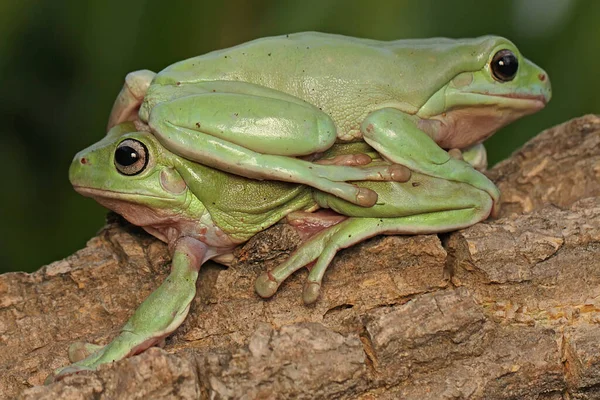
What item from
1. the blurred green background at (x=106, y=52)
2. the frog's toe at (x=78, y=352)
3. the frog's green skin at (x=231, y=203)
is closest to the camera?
the frog's toe at (x=78, y=352)

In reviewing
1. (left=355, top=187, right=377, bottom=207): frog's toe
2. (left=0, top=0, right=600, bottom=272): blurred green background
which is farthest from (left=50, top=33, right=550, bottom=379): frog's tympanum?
(left=0, top=0, right=600, bottom=272): blurred green background

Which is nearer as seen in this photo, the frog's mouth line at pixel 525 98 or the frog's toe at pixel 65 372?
the frog's toe at pixel 65 372

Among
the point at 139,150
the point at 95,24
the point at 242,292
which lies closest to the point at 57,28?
the point at 95,24

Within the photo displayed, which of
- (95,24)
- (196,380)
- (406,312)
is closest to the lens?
(196,380)

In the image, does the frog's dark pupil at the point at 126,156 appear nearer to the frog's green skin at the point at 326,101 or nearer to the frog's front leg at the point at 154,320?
the frog's green skin at the point at 326,101

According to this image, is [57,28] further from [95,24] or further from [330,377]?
[330,377]

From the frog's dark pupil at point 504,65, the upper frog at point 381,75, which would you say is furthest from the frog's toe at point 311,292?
the frog's dark pupil at point 504,65

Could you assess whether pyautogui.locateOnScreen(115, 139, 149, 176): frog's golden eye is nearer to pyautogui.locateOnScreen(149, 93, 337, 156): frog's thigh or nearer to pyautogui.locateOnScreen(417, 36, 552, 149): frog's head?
pyautogui.locateOnScreen(149, 93, 337, 156): frog's thigh
